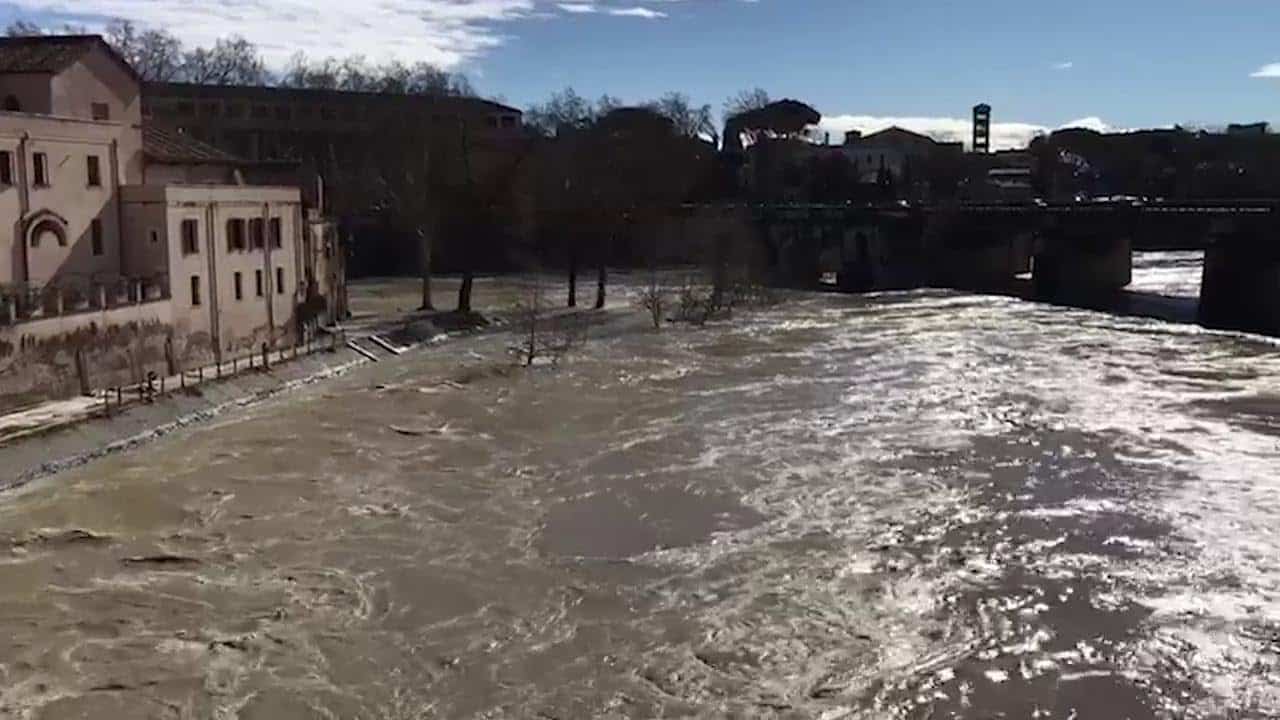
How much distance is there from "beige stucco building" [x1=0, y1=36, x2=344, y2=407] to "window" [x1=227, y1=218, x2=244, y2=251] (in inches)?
1.8

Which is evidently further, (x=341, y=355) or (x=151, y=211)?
(x=341, y=355)

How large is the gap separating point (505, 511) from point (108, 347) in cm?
1305

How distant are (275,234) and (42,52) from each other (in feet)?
26.8

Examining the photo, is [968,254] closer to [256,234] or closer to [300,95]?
[256,234]

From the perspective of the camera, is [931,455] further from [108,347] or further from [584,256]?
[584,256]

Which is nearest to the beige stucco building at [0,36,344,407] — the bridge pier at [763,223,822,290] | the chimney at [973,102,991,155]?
the bridge pier at [763,223,822,290]

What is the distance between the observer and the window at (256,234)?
3656cm

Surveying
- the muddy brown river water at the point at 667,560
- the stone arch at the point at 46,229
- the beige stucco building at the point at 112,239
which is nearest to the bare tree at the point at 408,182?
the beige stucco building at the point at 112,239

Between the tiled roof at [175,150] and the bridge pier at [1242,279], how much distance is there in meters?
36.3

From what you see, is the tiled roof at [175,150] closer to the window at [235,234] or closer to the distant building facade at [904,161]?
the window at [235,234]

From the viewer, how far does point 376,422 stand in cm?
2842

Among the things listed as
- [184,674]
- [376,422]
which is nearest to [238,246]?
[376,422]

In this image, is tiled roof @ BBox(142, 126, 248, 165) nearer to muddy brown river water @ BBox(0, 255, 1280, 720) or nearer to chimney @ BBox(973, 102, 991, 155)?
muddy brown river water @ BBox(0, 255, 1280, 720)

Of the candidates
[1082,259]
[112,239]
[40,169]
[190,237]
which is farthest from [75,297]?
[1082,259]
